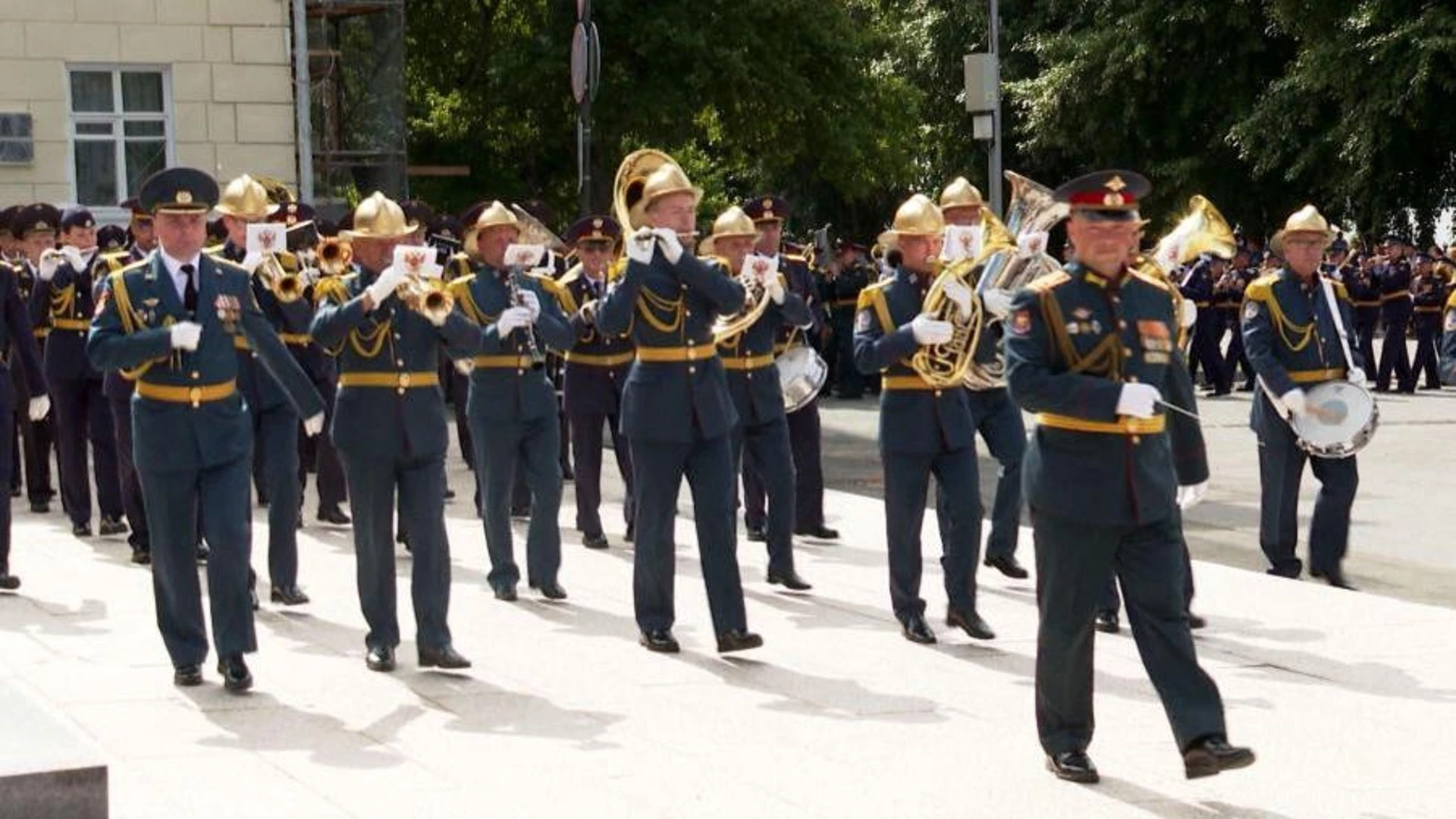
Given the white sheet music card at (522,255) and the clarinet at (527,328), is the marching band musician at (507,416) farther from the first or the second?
the white sheet music card at (522,255)

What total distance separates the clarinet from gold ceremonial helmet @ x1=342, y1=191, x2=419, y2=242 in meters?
0.67

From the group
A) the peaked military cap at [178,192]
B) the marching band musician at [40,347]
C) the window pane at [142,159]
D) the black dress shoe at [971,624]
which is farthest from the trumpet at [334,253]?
the window pane at [142,159]

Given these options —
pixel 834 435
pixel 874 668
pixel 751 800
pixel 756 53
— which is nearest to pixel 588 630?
pixel 874 668

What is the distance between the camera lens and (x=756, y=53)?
34344 mm

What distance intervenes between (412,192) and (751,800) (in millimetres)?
30200

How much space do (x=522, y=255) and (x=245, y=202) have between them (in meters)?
1.75

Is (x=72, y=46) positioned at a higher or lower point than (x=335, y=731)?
higher

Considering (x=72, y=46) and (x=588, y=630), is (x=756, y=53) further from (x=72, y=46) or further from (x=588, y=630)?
(x=588, y=630)

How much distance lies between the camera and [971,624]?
10.8 meters

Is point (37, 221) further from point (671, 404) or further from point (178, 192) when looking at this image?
point (671, 404)

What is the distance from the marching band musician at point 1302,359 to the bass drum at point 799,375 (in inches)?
103

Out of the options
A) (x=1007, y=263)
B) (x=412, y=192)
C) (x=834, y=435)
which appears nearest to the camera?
(x=1007, y=263)

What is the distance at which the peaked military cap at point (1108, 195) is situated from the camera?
7.96 m

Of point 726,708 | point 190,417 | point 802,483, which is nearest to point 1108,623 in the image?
point 726,708
